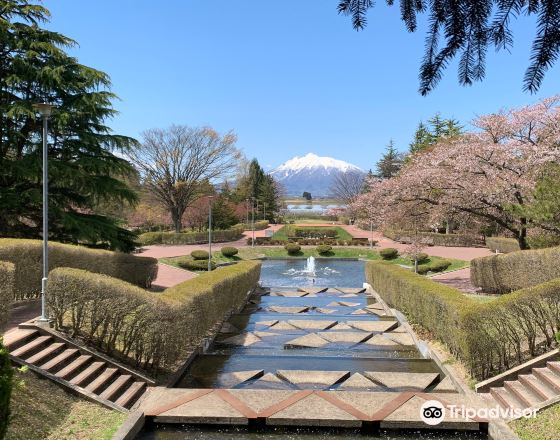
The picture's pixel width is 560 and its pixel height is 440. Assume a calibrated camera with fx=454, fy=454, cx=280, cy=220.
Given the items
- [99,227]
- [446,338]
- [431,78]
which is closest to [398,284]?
[446,338]

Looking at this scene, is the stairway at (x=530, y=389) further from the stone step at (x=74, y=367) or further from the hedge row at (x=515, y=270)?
the hedge row at (x=515, y=270)

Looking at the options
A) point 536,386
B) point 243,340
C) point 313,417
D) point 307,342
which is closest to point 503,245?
point 307,342

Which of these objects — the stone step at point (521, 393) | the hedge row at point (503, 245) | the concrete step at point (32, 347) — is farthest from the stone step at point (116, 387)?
the hedge row at point (503, 245)

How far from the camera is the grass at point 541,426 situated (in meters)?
6.62

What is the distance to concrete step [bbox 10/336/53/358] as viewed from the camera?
8156 millimetres

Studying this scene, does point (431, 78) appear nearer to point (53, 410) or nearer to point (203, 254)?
point (53, 410)

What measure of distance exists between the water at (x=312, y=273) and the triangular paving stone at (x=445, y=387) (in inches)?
707

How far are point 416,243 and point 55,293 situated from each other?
18058mm

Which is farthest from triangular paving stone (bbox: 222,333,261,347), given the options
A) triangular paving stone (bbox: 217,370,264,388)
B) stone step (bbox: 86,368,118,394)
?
stone step (bbox: 86,368,118,394)

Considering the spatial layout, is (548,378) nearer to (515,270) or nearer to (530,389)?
(530,389)

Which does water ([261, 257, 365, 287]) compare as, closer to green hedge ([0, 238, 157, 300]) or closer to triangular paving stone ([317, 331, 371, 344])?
green hedge ([0, 238, 157, 300])

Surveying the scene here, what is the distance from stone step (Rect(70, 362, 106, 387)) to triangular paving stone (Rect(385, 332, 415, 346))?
806 centimetres

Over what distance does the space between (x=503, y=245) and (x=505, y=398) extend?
2893 centimetres

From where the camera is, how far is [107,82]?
19.8 meters
